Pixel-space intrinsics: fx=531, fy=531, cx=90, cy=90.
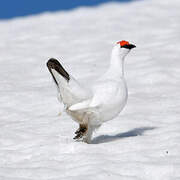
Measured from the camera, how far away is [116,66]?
223 inches

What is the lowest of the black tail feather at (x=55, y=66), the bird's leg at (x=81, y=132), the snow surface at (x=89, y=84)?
the snow surface at (x=89, y=84)

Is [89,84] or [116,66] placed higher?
[116,66]

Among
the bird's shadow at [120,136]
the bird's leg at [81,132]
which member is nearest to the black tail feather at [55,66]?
the bird's leg at [81,132]

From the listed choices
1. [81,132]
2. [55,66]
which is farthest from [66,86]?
[81,132]

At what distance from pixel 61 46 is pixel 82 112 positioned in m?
6.84

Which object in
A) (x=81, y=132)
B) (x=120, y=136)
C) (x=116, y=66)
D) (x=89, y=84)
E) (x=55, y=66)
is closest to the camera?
(x=55, y=66)

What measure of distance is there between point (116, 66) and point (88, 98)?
0.69 meters

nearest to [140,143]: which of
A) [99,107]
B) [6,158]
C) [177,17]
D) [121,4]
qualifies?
[99,107]

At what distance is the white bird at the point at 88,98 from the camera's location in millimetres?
4953

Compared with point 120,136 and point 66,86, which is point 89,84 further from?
point 66,86

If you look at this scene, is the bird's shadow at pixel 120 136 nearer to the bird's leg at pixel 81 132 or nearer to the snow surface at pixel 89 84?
the snow surface at pixel 89 84

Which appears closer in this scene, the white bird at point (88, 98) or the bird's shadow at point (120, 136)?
the white bird at point (88, 98)

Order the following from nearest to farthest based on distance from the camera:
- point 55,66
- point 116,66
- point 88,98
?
1. point 55,66
2. point 88,98
3. point 116,66

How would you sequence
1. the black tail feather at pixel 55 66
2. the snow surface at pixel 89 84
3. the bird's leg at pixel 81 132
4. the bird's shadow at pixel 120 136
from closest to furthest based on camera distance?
the snow surface at pixel 89 84 → the black tail feather at pixel 55 66 → the bird's leg at pixel 81 132 → the bird's shadow at pixel 120 136
